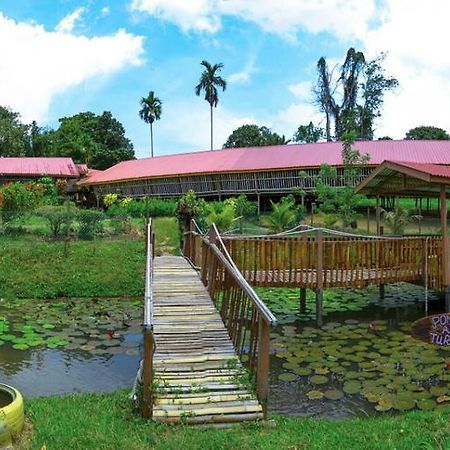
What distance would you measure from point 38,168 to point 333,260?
3450cm

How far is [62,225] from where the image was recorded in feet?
66.4

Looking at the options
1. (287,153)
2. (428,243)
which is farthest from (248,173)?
(428,243)

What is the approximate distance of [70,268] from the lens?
16.3m

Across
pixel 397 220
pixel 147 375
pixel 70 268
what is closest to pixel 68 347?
pixel 147 375

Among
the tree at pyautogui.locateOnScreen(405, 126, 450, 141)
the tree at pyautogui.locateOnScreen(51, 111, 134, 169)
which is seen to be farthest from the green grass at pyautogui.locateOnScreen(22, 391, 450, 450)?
the tree at pyautogui.locateOnScreen(405, 126, 450, 141)

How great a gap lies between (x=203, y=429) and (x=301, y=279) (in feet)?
23.2

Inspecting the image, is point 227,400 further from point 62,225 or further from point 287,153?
point 287,153

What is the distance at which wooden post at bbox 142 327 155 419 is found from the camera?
514cm

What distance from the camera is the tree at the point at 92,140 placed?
51.5 m

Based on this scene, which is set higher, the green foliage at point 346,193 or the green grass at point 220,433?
the green foliage at point 346,193

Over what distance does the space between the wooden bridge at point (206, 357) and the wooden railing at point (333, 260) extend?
7.27 ft

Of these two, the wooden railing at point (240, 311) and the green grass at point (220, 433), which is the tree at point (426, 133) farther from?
the green grass at point (220, 433)

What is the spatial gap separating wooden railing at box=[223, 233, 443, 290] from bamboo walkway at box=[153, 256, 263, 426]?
227cm

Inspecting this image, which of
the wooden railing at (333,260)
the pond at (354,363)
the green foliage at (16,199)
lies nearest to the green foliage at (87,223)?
the green foliage at (16,199)
